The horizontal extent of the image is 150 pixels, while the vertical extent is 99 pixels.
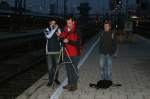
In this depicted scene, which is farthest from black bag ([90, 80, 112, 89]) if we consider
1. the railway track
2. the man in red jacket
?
the railway track

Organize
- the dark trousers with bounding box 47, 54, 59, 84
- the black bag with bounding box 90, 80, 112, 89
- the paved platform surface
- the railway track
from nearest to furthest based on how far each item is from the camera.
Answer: the paved platform surface → the dark trousers with bounding box 47, 54, 59, 84 → the black bag with bounding box 90, 80, 112, 89 → the railway track

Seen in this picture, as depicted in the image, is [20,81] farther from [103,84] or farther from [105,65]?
[103,84]

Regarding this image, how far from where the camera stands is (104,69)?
1209 centimetres

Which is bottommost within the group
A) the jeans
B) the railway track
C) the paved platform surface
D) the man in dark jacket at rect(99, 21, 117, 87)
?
the railway track

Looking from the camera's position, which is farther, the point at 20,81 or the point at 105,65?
the point at 20,81

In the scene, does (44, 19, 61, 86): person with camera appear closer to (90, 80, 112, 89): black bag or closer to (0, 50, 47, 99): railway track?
(90, 80, 112, 89): black bag

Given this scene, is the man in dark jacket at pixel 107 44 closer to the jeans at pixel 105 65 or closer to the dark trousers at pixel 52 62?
the jeans at pixel 105 65

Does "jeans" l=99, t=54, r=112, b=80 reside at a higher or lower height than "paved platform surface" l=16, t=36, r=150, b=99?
higher

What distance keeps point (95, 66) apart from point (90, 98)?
7931 millimetres

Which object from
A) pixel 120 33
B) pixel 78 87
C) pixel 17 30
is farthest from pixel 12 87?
pixel 17 30

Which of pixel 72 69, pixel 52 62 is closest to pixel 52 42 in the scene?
pixel 52 62

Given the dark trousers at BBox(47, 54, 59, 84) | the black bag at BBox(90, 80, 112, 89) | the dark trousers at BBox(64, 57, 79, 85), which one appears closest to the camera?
the dark trousers at BBox(64, 57, 79, 85)

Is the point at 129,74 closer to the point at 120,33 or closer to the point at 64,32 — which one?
the point at 64,32

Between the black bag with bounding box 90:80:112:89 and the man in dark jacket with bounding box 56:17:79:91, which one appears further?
the black bag with bounding box 90:80:112:89
